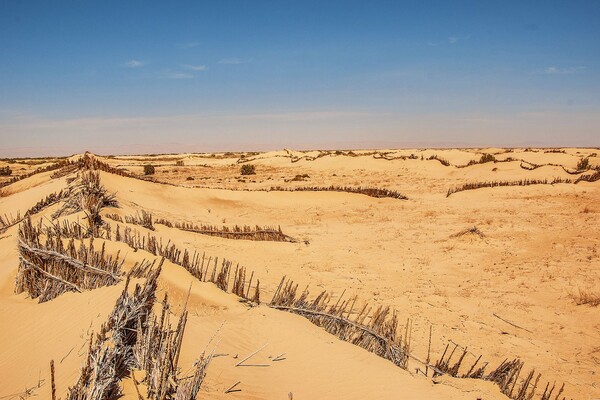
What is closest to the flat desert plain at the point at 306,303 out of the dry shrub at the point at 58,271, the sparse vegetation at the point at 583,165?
the dry shrub at the point at 58,271

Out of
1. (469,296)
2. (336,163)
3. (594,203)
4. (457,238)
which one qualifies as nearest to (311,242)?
(457,238)

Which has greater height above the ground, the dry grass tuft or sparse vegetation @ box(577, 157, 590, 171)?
sparse vegetation @ box(577, 157, 590, 171)

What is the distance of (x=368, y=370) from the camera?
3549 mm

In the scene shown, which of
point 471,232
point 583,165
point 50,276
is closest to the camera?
point 50,276

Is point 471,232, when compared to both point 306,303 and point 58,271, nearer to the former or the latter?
point 306,303

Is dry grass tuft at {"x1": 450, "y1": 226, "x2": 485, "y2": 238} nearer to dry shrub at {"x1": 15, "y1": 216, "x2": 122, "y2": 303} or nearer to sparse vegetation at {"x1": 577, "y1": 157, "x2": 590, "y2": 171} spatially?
dry shrub at {"x1": 15, "y1": 216, "x2": 122, "y2": 303}

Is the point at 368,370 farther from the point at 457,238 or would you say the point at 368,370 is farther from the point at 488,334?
the point at 457,238

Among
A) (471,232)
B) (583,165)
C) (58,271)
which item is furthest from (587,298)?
(583,165)

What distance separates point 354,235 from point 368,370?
301 inches

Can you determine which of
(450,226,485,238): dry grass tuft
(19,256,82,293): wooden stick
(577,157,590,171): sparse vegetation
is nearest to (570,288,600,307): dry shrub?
(450,226,485,238): dry grass tuft

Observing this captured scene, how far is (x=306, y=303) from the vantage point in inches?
184

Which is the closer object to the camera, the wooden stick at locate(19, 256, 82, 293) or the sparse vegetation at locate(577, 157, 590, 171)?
the wooden stick at locate(19, 256, 82, 293)

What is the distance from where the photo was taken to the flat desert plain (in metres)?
3.00

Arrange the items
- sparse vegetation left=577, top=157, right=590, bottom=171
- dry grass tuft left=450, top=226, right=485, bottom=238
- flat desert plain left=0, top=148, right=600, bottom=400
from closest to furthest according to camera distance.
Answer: flat desert plain left=0, top=148, right=600, bottom=400, dry grass tuft left=450, top=226, right=485, bottom=238, sparse vegetation left=577, top=157, right=590, bottom=171
